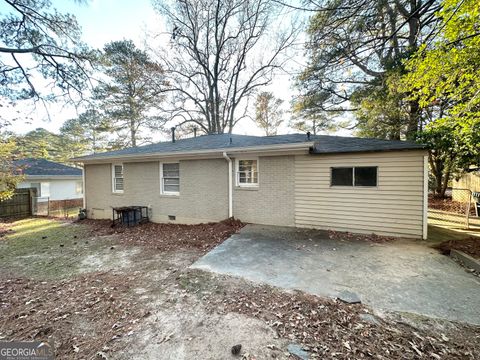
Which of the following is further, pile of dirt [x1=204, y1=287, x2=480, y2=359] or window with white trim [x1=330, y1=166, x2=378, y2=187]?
window with white trim [x1=330, y1=166, x2=378, y2=187]

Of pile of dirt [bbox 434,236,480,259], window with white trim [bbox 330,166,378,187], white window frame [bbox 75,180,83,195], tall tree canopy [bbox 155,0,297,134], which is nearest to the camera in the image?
pile of dirt [bbox 434,236,480,259]

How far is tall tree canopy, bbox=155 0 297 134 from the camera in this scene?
15555 millimetres

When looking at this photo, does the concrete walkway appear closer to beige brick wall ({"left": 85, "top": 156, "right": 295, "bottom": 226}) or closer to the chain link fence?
beige brick wall ({"left": 85, "top": 156, "right": 295, "bottom": 226})

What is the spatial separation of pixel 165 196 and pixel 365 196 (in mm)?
7226

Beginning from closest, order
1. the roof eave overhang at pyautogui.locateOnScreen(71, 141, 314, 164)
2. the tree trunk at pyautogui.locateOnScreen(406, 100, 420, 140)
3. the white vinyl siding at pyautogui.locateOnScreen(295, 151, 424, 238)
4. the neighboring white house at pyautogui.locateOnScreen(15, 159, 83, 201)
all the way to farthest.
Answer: the white vinyl siding at pyautogui.locateOnScreen(295, 151, 424, 238)
the roof eave overhang at pyautogui.locateOnScreen(71, 141, 314, 164)
the tree trunk at pyautogui.locateOnScreen(406, 100, 420, 140)
the neighboring white house at pyautogui.locateOnScreen(15, 159, 83, 201)

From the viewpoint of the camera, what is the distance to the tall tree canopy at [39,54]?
6769 millimetres

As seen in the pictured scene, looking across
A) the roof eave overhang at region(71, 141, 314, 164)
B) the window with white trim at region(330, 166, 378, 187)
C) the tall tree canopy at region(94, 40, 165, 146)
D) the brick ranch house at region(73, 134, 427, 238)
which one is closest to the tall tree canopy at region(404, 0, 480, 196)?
the brick ranch house at region(73, 134, 427, 238)

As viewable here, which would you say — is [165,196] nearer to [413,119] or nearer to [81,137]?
[413,119]

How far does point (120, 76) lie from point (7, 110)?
9100 mm

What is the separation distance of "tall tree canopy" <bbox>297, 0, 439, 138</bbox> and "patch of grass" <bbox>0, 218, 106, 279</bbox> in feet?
28.1

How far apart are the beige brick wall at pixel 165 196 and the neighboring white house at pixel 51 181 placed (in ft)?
25.3

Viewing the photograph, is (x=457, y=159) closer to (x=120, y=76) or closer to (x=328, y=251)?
(x=328, y=251)

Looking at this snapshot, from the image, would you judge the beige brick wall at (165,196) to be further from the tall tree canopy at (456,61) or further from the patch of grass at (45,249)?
the tall tree canopy at (456,61)

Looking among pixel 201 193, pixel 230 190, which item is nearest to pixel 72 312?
pixel 230 190
